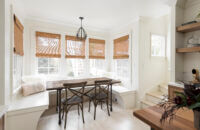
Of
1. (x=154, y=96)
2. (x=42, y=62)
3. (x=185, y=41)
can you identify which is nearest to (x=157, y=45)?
(x=185, y=41)

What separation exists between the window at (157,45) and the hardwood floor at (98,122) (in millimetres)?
2050

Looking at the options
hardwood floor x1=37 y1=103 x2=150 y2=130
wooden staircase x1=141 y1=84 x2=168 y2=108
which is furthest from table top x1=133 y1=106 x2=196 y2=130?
wooden staircase x1=141 y1=84 x2=168 y2=108

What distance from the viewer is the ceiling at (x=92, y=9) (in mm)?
2219

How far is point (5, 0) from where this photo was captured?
1.55 metres

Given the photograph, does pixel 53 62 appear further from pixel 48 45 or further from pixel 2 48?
pixel 2 48

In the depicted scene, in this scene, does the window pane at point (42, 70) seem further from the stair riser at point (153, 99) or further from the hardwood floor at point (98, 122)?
the stair riser at point (153, 99)

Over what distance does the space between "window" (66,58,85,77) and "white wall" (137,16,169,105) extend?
6.78ft

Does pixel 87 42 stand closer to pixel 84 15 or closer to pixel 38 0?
pixel 84 15

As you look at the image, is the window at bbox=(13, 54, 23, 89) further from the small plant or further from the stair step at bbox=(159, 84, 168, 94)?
the stair step at bbox=(159, 84, 168, 94)

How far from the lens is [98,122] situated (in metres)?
2.24

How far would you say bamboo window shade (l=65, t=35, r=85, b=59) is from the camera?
3.50 meters

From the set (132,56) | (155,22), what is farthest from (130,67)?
(155,22)

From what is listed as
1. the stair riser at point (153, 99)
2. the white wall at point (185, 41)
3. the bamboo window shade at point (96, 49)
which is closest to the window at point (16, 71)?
the bamboo window shade at point (96, 49)

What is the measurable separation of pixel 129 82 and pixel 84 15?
2.45 m
